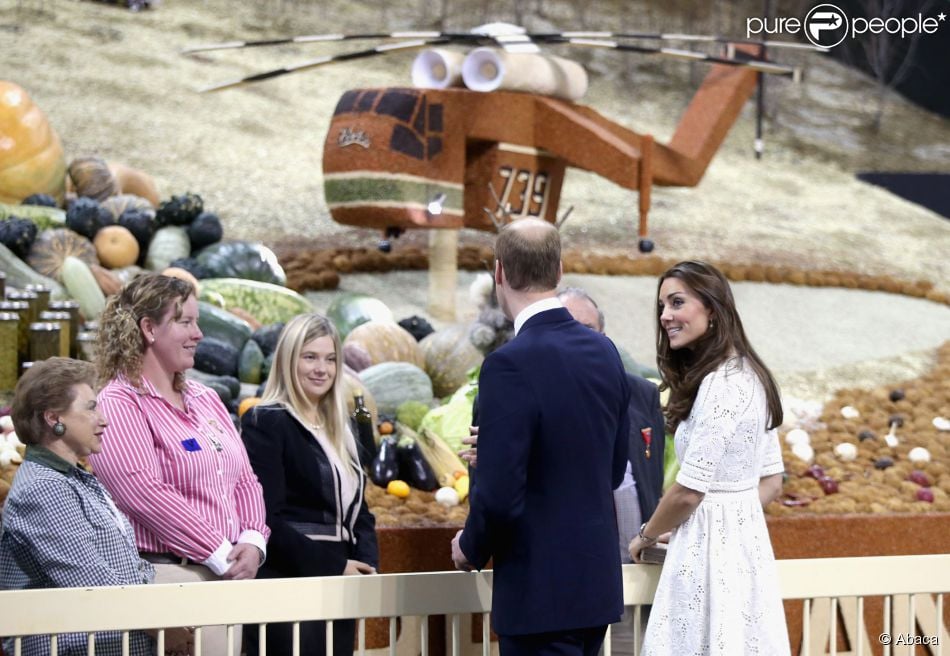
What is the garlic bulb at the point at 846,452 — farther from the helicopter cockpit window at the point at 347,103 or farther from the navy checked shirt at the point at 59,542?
the navy checked shirt at the point at 59,542

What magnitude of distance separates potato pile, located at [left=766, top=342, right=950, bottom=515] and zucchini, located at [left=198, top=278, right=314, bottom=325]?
2664 mm

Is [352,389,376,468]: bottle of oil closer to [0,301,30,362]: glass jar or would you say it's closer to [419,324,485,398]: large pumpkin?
[419,324,485,398]: large pumpkin

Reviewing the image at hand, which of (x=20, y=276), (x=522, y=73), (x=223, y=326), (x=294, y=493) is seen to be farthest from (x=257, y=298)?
(x=294, y=493)

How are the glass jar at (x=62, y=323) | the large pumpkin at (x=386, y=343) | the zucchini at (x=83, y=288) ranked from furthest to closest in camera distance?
the zucchini at (x=83, y=288) < the large pumpkin at (x=386, y=343) < the glass jar at (x=62, y=323)

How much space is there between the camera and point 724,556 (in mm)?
2623

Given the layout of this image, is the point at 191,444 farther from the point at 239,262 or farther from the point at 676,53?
the point at 676,53

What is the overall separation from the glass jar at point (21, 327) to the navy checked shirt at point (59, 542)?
3120 millimetres

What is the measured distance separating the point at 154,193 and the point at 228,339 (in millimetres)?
3334

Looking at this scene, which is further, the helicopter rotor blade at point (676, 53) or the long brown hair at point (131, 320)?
the helicopter rotor blade at point (676, 53)

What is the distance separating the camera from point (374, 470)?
5.02 m

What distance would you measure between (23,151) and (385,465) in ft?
13.9

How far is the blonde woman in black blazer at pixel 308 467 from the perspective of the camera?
10.2 ft

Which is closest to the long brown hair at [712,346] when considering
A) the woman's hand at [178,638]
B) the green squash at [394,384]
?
the woman's hand at [178,638]

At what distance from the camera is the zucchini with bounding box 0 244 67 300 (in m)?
6.63
